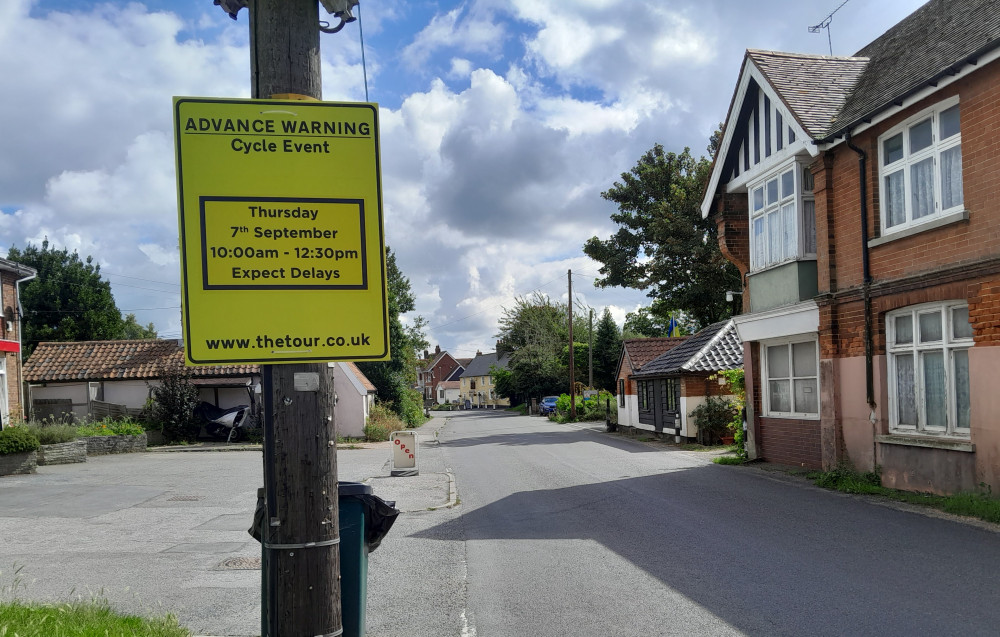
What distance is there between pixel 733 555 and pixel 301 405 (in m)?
6.29

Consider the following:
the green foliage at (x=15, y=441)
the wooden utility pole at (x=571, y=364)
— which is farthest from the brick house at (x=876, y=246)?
the wooden utility pole at (x=571, y=364)

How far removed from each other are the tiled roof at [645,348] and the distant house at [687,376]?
9.77ft

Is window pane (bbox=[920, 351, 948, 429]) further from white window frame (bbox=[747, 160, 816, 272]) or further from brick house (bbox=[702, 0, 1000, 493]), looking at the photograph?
white window frame (bbox=[747, 160, 816, 272])

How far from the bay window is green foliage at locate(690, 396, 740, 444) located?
7.23m

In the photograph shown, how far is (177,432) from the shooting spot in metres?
30.7

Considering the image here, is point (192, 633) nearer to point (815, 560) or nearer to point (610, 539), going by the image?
→ point (610, 539)

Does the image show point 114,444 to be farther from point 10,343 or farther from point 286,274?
point 286,274

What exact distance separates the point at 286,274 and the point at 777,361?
52.7 feet

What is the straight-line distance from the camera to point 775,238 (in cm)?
1714

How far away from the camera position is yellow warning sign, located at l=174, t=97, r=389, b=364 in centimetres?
358

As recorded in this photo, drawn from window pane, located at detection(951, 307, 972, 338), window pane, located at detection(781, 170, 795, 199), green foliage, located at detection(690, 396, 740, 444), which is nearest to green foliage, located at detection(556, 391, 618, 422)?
green foliage, located at detection(690, 396, 740, 444)

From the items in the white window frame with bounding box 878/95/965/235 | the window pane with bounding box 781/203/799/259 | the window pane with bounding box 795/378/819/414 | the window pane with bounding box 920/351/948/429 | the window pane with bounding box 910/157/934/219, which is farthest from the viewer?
the window pane with bounding box 795/378/819/414

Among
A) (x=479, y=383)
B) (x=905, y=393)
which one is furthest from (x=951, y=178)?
(x=479, y=383)

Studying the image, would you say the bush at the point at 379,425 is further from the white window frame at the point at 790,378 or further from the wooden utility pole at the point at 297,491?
the wooden utility pole at the point at 297,491
